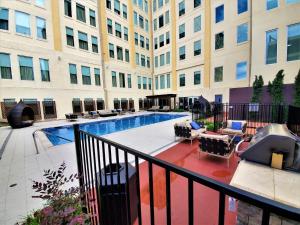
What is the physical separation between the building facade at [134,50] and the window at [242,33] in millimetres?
96

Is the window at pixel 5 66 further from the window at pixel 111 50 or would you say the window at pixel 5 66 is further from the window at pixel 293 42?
the window at pixel 293 42

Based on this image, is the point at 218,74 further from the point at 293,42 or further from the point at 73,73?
the point at 73,73

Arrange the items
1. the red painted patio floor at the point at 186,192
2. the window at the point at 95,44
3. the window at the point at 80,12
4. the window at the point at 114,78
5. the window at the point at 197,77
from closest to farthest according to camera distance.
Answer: the red painted patio floor at the point at 186,192 → the window at the point at 80,12 → the window at the point at 95,44 → the window at the point at 197,77 → the window at the point at 114,78

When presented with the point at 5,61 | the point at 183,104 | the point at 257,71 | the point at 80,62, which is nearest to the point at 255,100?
the point at 257,71

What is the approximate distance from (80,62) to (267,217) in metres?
20.7

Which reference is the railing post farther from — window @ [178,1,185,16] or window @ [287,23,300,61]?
window @ [178,1,185,16]

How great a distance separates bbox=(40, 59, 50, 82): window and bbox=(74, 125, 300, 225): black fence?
16677 millimetres

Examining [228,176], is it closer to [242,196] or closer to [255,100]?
[242,196]

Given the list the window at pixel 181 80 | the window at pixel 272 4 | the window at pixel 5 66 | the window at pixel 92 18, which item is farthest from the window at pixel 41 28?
the window at pixel 272 4

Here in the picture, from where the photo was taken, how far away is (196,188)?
345 cm

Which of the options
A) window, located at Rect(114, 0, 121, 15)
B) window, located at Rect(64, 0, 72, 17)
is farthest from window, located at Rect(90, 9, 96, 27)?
window, located at Rect(114, 0, 121, 15)

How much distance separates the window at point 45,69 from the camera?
→ 15299mm

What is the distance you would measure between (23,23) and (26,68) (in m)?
4.21

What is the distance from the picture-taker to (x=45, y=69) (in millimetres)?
15547
